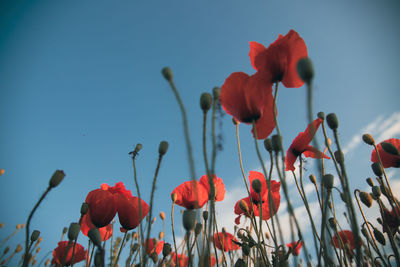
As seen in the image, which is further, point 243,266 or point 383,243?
point 383,243

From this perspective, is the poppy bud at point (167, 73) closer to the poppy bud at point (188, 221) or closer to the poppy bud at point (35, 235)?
the poppy bud at point (188, 221)

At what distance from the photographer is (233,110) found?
112 cm

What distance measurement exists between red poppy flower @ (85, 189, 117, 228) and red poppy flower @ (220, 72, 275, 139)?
88cm

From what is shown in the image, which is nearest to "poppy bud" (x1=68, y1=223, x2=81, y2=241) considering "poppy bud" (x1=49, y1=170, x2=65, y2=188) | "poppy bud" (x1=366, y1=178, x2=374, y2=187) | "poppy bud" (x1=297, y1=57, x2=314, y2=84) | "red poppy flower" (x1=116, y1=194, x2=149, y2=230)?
"poppy bud" (x1=49, y1=170, x2=65, y2=188)

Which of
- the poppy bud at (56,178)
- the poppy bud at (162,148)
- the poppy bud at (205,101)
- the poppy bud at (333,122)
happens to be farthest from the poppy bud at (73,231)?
the poppy bud at (333,122)

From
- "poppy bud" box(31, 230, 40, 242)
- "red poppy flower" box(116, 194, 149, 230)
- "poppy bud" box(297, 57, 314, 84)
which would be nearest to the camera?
"poppy bud" box(297, 57, 314, 84)

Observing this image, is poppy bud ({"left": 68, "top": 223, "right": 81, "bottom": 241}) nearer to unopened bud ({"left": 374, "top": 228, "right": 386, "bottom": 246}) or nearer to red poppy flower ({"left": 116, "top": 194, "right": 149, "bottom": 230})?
red poppy flower ({"left": 116, "top": 194, "right": 149, "bottom": 230})

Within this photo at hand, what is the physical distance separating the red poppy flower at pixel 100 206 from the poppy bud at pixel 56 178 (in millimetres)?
441

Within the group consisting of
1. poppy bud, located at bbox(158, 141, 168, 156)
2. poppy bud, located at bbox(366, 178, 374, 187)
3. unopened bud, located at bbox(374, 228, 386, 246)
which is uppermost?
poppy bud, located at bbox(366, 178, 374, 187)

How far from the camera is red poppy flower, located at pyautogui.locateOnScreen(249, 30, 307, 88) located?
3.51 feet

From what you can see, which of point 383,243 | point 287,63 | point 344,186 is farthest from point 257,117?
point 383,243

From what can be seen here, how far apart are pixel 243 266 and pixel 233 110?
0.78 metres

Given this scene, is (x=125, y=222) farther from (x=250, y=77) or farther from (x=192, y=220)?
(x=250, y=77)

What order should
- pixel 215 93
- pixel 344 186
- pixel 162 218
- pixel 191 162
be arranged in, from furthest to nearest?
1. pixel 162 218
2. pixel 215 93
3. pixel 344 186
4. pixel 191 162
